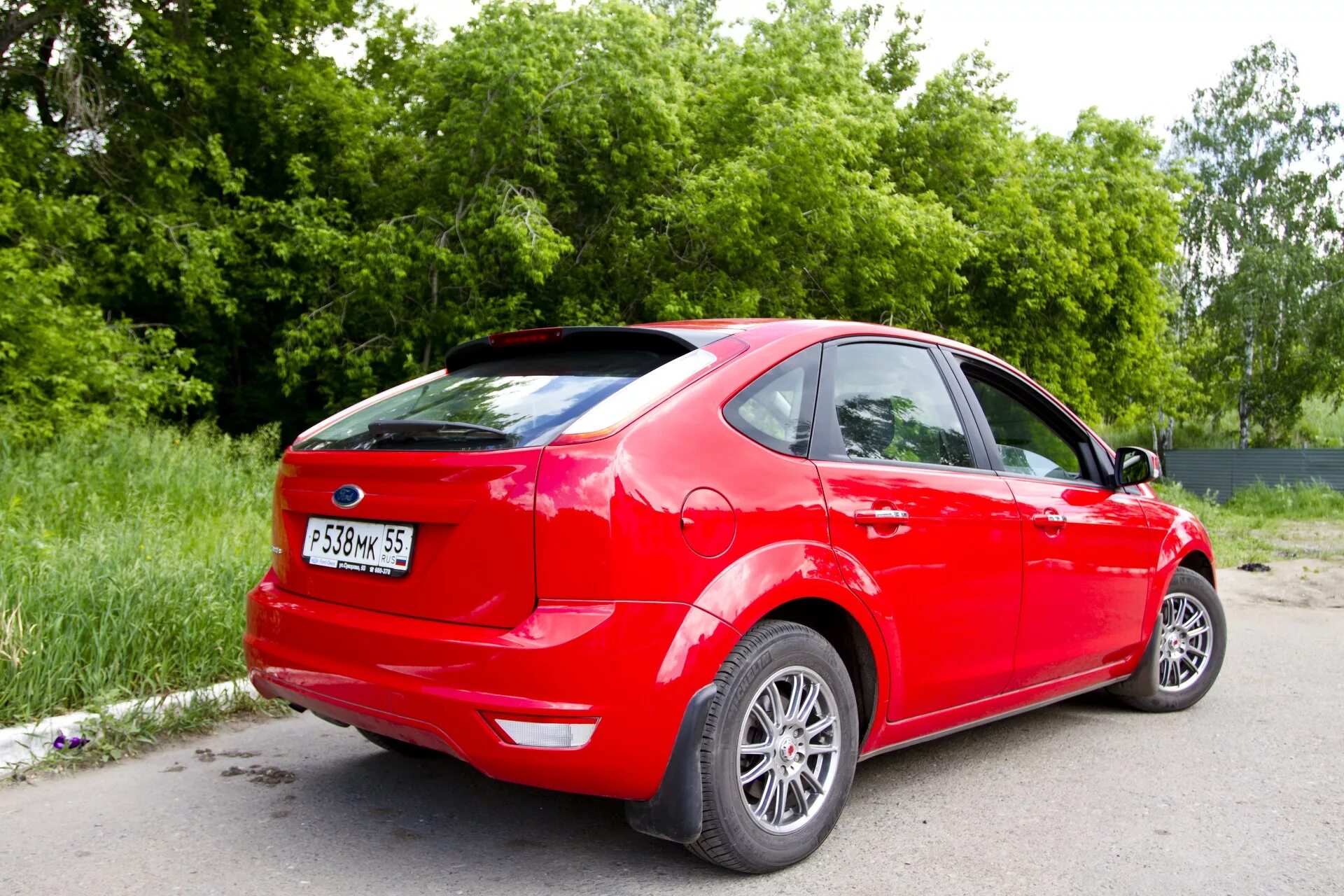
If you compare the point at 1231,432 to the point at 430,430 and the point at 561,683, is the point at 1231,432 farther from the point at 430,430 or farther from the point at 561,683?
the point at 561,683

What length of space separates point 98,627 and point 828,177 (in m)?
14.5

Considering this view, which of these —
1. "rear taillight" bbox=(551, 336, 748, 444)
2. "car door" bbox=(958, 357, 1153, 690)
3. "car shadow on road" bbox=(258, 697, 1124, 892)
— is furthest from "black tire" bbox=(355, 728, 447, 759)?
"car door" bbox=(958, 357, 1153, 690)

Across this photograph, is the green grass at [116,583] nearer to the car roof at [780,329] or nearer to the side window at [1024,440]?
the car roof at [780,329]

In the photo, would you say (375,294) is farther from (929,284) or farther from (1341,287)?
(1341,287)

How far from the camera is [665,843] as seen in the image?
3453 mm

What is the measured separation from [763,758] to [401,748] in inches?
64.6

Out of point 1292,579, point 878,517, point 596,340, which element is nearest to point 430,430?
point 596,340

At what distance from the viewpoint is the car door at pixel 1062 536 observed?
416 centimetres

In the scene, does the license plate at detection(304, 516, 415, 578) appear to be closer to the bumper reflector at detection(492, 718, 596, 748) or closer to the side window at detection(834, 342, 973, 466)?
the bumper reflector at detection(492, 718, 596, 748)

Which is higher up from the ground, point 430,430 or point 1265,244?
point 1265,244

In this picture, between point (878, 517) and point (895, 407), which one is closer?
point (878, 517)

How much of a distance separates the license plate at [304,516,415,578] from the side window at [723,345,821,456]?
1032 mm

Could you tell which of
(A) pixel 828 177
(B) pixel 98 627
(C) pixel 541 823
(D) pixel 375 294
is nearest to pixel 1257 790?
(C) pixel 541 823

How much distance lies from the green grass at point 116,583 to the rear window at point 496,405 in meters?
1.82
